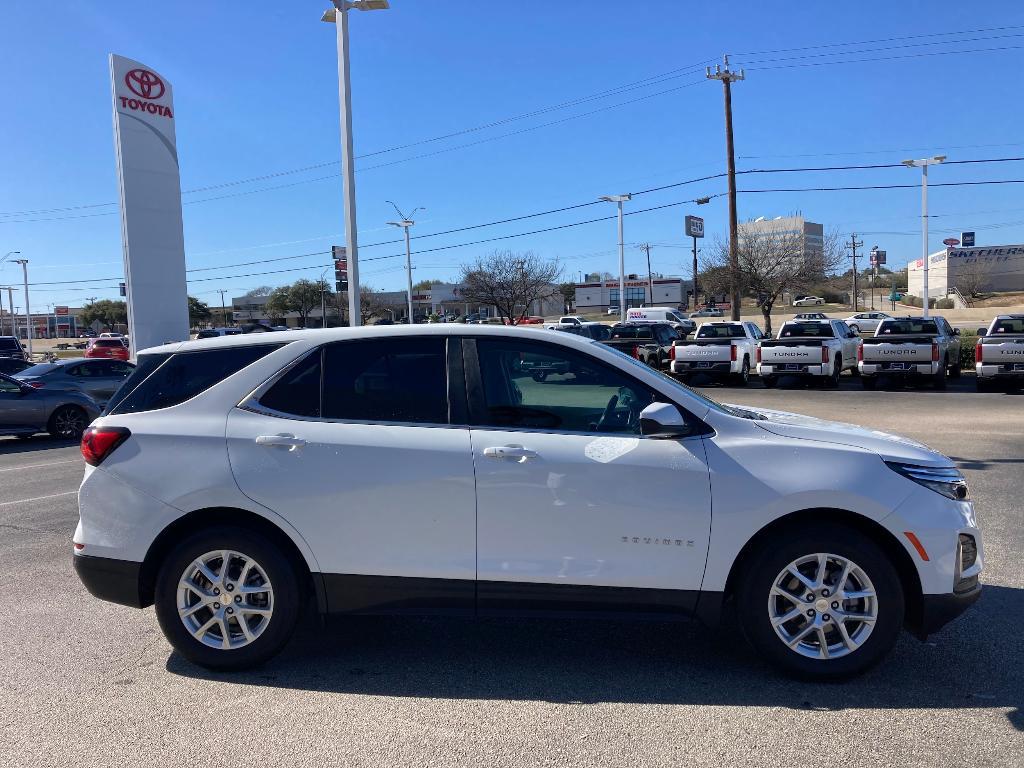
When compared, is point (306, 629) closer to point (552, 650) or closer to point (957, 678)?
point (552, 650)

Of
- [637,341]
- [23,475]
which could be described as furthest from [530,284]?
[23,475]

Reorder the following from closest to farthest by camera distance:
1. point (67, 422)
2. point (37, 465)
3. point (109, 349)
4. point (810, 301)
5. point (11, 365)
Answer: point (37, 465) < point (67, 422) < point (11, 365) < point (109, 349) < point (810, 301)

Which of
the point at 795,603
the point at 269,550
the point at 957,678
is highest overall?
the point at 269,550

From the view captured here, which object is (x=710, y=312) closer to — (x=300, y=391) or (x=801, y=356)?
(x=801, y=356)

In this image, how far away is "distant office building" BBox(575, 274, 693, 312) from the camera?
104 metres

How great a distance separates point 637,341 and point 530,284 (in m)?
27.9

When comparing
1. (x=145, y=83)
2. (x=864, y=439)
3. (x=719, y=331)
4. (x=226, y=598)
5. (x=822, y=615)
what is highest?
(x=145, y=83)

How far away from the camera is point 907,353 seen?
1972 cm

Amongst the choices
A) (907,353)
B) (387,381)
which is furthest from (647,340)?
(387,381)

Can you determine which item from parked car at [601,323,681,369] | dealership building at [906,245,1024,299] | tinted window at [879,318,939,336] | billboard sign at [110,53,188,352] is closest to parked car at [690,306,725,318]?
dealership building at [906,245,1024,299]

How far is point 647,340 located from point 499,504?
23366mm

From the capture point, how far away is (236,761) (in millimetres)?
3307

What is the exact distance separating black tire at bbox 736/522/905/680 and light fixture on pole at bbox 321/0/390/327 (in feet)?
42.2

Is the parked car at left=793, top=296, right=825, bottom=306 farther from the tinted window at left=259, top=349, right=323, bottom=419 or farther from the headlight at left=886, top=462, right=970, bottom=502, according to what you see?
the tinted window at left=259, top=349, right=323, bottom=419
